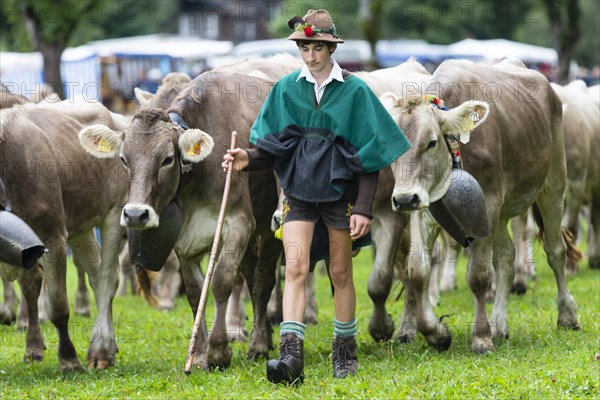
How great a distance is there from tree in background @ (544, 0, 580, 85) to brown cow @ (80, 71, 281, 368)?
63.4 feet

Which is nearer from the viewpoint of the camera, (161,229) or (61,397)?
(61,397)

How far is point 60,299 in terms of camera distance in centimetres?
919

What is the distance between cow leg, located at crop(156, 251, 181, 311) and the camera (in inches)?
552

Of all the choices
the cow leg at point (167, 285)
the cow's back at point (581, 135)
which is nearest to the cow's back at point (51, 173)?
the cow leg at point (167, 285)

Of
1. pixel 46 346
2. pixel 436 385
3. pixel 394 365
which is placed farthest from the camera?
pixel 46 346

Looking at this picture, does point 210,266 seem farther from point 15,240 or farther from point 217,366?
point 15,240

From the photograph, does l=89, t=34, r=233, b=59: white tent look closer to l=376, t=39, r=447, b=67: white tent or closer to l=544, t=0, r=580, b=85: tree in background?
l=376, t=39, r=447, b=67: white tent

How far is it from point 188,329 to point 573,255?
4349mm

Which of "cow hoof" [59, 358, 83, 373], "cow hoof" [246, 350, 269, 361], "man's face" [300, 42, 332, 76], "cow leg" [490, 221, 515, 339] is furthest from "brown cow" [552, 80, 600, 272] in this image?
"cow hoof" [59, 358, 83, 373]

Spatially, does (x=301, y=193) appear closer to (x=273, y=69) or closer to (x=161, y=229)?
(x=161, y=229)

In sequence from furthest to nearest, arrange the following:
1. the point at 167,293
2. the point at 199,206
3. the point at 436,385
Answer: the point at 167,293, the point at 199,206, the point at 436,385

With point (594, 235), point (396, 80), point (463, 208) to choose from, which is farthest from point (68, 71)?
point (463, 208)

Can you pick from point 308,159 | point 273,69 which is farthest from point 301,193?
point 273,69

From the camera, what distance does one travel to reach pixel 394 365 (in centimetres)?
832
